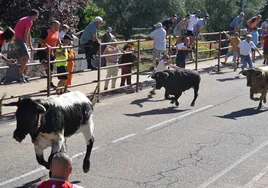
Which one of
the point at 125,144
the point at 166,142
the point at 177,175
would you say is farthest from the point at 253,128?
the point at 177,175

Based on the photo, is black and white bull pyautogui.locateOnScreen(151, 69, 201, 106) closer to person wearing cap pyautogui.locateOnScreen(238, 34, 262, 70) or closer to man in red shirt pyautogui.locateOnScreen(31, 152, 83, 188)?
person wearing cap pyautogui.locateOnScreen(238, 34, 262, 70)

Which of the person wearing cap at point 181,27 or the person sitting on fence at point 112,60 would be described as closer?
the person sitting on fence at point 112,60

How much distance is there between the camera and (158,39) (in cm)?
1859

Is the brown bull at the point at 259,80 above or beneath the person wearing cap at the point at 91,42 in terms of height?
beneath

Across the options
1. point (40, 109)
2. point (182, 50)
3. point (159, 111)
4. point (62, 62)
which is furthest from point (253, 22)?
point (40, 109)

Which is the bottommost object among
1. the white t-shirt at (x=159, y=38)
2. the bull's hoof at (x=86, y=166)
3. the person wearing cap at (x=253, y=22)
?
the bull's hoof at (x=86, y=166)

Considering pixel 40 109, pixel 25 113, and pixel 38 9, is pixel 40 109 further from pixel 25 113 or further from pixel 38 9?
pixel 38 9

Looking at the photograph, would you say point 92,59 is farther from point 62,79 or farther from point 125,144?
point 125,144

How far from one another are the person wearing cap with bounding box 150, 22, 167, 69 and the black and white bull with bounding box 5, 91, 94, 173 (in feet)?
32.1

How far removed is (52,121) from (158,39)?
1088 cm

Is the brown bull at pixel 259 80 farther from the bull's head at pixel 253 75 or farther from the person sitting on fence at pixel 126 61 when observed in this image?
the person sitting on fence at pixel 126 61

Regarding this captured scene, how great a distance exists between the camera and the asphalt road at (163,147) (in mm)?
8922

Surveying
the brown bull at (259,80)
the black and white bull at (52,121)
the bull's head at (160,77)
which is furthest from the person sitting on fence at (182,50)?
the black and white bull at (52,121)

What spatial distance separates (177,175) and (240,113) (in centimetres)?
581
